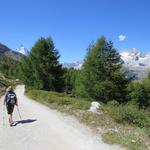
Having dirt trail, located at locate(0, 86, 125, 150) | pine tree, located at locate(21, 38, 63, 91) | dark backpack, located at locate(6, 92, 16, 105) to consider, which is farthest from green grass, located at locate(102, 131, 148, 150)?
pine tree, located at locate(21, 38, 63, 91)

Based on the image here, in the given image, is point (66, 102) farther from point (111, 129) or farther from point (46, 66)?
point (46, 66)

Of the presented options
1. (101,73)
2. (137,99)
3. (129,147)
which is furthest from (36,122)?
(137,99)

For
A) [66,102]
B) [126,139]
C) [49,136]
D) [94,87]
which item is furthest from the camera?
[94,87]

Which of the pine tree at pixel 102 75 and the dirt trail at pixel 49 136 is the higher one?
the pine tree at pixel 102 75

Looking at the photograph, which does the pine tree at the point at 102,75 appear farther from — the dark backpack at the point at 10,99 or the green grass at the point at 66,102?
the dark backpack at the point at 10,99

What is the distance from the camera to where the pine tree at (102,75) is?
39750 millimetres

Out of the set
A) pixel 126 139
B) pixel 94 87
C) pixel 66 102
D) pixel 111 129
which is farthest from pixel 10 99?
pixel 94 87

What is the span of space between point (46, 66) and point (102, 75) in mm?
10420

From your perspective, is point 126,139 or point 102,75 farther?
point 102,75

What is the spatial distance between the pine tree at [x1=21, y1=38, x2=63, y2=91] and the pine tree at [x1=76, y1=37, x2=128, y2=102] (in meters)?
6.06

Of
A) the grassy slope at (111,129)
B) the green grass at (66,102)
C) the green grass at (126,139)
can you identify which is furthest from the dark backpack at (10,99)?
the green grass at (66,102)

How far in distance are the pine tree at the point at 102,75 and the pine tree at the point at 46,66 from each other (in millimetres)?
6061

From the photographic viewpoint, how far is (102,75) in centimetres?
4066

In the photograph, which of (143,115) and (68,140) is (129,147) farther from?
(143,115)
